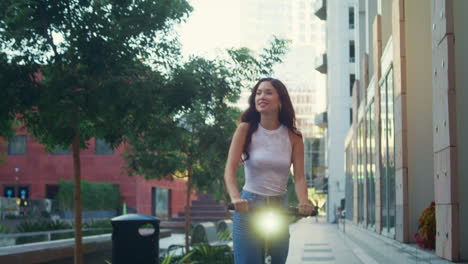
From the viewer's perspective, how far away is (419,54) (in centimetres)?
1714

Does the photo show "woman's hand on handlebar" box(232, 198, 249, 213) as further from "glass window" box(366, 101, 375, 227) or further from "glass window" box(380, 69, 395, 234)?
"glass window" box(366, 101, 375, 227)

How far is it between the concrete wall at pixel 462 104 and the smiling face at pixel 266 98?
6425 mm

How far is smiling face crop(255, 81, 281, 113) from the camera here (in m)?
4.87

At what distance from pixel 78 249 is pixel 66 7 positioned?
397 cm

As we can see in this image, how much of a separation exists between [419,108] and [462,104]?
6.46 m

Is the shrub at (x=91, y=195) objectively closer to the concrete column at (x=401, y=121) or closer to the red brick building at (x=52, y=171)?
the red brick building at (x=52, y=171)

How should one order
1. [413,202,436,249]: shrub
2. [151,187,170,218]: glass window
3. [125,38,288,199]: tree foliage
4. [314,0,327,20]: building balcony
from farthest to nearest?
[314,0,327,20]: building balcony < [151,187,170,218]: glass window < [413,202,436,249]: shrub < [125,38,288,199]: tree foliage

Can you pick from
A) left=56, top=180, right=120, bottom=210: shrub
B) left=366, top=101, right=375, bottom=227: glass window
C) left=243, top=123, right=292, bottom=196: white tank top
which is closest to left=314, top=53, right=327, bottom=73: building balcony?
left=56, top=180, right=120, bottom=210: shrub

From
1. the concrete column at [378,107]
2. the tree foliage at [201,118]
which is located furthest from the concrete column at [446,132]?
the concrete column at [378,107]

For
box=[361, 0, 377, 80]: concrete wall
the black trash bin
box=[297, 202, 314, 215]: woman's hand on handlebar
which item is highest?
box=[361, 0, 377, 80]: concrete wall

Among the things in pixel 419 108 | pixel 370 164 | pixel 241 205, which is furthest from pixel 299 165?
pixel 370 164

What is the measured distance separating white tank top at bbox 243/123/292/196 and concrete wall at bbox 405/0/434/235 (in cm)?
1269

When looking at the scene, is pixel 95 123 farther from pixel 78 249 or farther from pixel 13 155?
pixel 13 155

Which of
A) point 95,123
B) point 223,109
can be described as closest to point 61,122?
point 95,123
